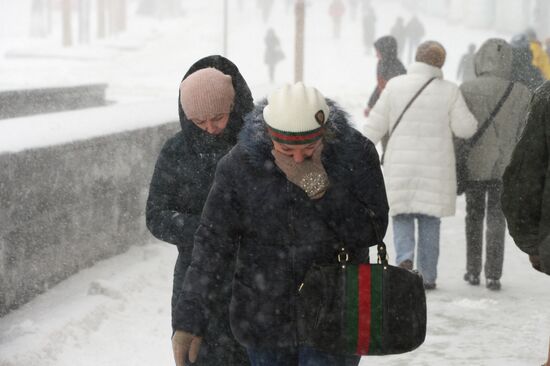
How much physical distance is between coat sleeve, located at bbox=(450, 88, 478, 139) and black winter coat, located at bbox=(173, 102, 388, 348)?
3.69 m

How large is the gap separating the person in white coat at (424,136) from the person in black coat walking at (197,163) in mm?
3093

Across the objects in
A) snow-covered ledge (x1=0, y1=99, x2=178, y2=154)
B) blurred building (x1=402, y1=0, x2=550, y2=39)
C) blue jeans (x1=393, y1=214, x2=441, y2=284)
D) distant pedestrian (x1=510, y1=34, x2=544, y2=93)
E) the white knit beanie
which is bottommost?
blurred building (x1=402, y1=0, x2=550, y2=39)

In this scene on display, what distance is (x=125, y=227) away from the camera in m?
8.15

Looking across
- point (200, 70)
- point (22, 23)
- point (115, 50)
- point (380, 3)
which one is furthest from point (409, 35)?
point (200, 70)

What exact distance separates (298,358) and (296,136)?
709mm

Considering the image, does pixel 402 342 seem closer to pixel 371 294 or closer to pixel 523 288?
pixel 371 294

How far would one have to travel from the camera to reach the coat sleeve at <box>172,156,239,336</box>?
347 cm

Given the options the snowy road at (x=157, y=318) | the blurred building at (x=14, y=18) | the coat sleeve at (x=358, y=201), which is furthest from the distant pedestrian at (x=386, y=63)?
the blurred building at (x=14, y=18)

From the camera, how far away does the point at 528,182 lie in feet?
12.0

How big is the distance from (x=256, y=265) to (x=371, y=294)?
1.19 ft

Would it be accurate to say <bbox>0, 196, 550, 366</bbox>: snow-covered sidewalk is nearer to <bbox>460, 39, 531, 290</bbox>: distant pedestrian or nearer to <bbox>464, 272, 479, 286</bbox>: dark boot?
<bbox>464, 272, 479, 286</bbox>: dark boot

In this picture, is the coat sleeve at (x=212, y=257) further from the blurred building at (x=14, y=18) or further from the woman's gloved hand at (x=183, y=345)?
the blurred building at (x=14, y=18)

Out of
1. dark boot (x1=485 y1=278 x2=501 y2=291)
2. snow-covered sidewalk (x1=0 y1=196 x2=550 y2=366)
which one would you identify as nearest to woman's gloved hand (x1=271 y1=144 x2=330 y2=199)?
snow-covered sidewalk (x1=0 y1=196 x2=550 y2=366)

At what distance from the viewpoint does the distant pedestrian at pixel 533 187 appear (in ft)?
11.8
